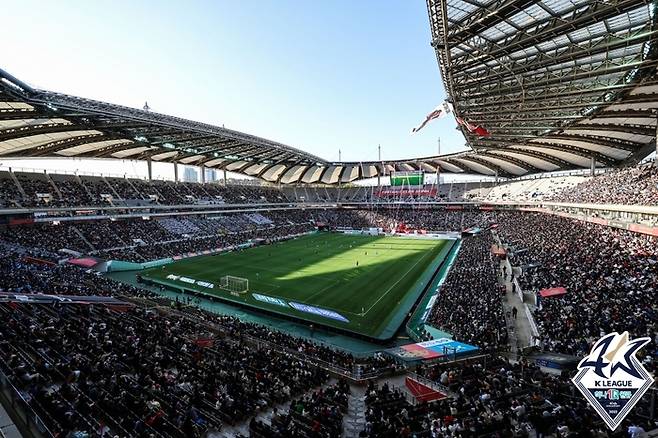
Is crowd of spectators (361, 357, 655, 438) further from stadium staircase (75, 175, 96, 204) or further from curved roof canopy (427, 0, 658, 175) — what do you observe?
stadium staircase (75, 175, 96, 204)

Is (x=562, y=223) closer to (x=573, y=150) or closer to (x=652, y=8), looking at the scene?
(x=573, y=150)

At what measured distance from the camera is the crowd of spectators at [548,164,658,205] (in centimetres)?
3518

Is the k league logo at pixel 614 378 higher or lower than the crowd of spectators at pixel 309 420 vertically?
higher

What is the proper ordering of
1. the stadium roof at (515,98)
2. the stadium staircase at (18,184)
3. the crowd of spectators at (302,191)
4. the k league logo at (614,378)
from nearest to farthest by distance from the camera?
the k league logo at (614,378)
the stadium roof at (515,98)
the crowd of spectators at (302,191)
the stadium staircase at (18,184)

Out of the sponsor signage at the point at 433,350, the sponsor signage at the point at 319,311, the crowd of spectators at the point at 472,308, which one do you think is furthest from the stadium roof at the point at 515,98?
the sponsor signage at the point at 319,311

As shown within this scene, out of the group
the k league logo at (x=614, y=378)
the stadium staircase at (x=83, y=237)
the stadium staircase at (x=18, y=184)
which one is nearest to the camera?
the k league logo at (x=614, y=378)

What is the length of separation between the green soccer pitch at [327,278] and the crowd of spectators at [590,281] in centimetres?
Answer: 865

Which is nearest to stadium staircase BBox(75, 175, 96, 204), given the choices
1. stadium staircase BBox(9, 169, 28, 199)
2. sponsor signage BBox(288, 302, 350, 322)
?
stadium staircase BBox(9, 169, 28, 199)

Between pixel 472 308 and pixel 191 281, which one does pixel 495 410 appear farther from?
pixel 191 281

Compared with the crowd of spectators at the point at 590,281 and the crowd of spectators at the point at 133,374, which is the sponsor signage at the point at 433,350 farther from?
the crowd of spectators at the point at 133,374

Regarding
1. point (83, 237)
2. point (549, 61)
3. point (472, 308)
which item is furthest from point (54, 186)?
point (549, 61)

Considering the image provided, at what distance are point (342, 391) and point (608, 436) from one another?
7.29m

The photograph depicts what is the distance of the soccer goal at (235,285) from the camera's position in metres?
32.5

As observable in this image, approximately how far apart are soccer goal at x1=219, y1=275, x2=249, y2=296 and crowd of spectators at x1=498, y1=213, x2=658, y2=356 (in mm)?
21885
